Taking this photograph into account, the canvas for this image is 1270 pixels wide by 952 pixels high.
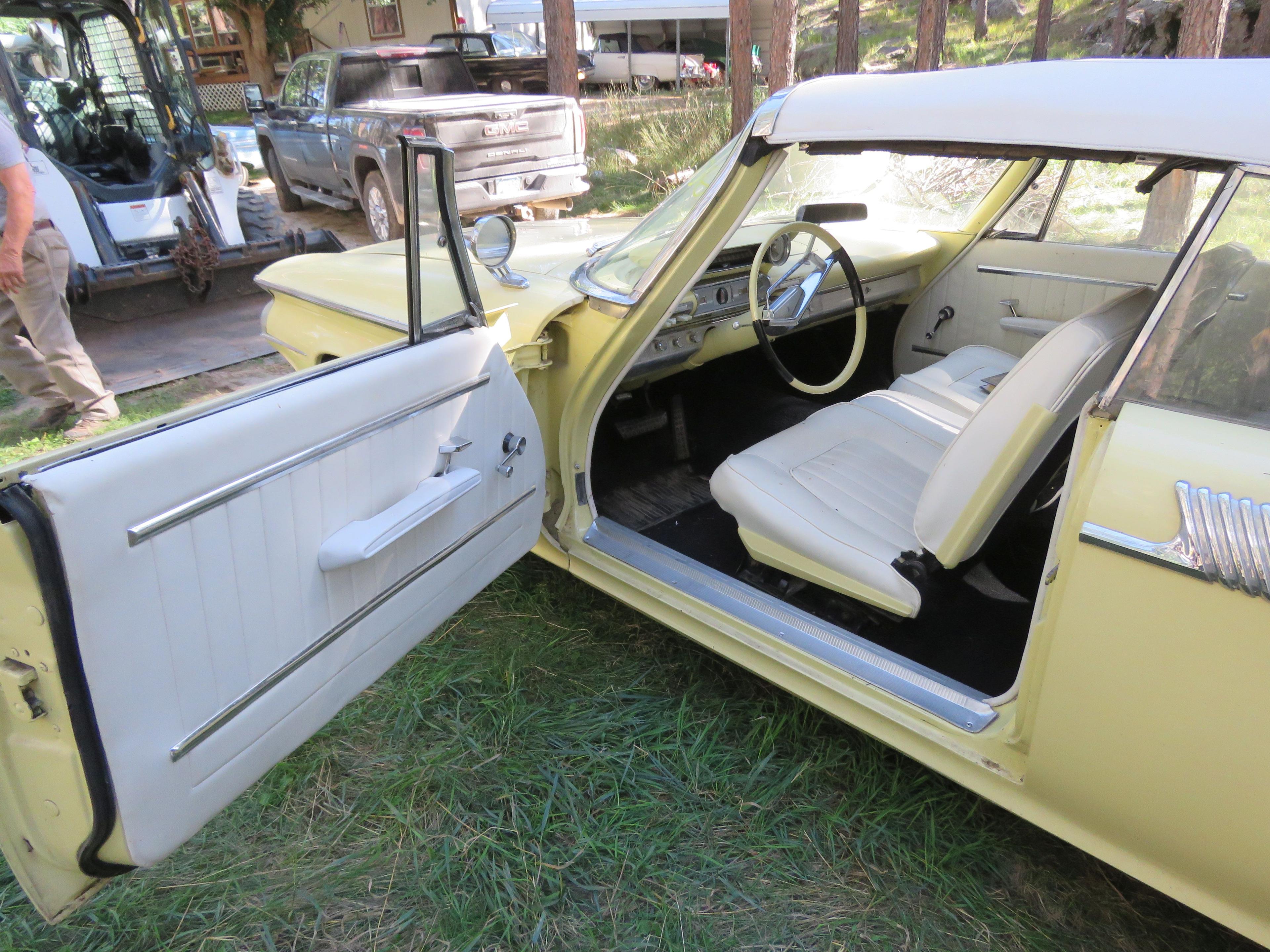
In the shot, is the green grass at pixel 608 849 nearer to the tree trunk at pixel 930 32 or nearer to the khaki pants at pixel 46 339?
the khaki pants at pixel 46 339

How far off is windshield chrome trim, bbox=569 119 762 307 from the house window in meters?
22.0

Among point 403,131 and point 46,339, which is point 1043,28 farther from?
point 46,339

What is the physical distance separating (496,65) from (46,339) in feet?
27.1

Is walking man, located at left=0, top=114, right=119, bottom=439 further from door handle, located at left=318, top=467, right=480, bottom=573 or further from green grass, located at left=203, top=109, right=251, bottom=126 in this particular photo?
green grass, located at left=203, top=109, right=251, bottom=126

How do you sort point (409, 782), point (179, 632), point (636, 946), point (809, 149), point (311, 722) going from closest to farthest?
1. point (179, 632)
2. point (311, 722)
3. point (636, 946)
4. point (809, 149)
5. point (409, 782)

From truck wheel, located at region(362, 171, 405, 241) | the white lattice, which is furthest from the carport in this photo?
truck wheel, located at region(362, 171, 405, 241)

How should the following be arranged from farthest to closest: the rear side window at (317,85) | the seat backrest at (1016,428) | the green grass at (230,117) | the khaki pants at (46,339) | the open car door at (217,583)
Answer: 1. the green grass at (230,117)
2. the rear side window at (317,85)
3. the khaki pants at (46,339)
4. the seat backrest at (1016,428)
5. the open car door at (217,583)

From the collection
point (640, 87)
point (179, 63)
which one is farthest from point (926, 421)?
point (640, 87)

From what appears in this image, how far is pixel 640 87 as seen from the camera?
13531 millimetres

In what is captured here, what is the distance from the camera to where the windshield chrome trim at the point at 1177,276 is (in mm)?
1351

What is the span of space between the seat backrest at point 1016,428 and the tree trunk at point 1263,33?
12.1 meters

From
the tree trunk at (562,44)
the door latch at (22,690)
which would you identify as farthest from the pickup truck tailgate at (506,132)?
the door latch at (22,690)

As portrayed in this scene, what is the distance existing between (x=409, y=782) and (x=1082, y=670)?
5.44ft

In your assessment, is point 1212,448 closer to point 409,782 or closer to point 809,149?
point 809,149
